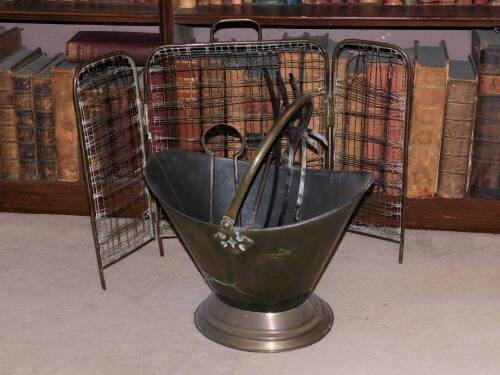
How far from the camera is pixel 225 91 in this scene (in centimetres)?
267

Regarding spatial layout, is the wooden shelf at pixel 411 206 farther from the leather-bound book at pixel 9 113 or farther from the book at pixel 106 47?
the book at pixel 106 47

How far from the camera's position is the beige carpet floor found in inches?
82.8

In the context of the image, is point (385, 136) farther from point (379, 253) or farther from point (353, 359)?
point (353, 359)

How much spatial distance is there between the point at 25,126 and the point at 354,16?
42.2 inches

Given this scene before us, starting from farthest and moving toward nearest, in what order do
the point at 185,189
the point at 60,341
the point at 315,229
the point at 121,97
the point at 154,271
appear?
the point at 121,97 → the point at 154,271 → the point at 185,189 → the point at 60,341 → the point at 315,229

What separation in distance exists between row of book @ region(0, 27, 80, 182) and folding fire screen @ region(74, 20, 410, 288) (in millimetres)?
97

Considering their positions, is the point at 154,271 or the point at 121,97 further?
the point at 121,97

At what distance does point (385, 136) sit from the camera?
2652mm

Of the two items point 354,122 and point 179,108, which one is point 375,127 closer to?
point 354,122

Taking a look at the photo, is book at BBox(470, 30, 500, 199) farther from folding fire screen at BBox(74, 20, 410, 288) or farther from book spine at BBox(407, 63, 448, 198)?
folding fire screen at BBox(74, 20, 410, 288)

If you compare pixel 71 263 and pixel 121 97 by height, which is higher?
pixel 121 97

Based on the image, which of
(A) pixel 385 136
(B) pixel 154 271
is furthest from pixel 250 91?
(B) pixel 154 271

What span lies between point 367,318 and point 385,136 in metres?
0.61

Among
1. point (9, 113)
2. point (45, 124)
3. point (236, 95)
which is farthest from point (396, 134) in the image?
point (9, 113)
